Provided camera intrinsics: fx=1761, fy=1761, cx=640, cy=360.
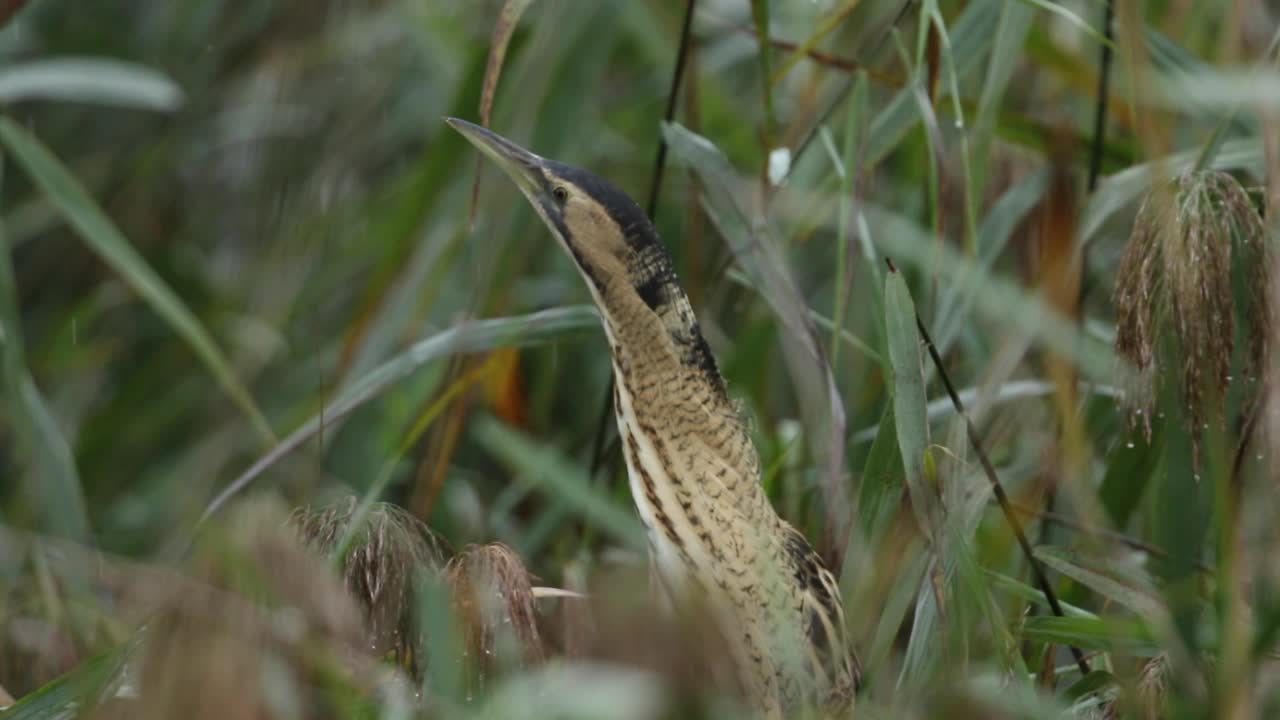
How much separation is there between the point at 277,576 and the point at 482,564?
0.63 ft

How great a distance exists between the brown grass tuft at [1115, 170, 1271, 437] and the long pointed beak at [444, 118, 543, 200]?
1.22ft

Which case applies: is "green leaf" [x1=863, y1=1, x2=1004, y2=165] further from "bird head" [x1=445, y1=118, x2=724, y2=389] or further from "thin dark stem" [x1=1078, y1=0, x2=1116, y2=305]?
"bird head" [x1=445, y1=118, x2=724, y2=389]

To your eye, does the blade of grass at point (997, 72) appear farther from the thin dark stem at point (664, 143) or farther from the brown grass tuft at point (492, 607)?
the brown grass tuft at point (492, 607)

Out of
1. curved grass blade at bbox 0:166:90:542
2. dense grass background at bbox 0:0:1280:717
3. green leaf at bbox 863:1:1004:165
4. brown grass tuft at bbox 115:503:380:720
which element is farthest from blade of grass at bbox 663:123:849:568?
curved grass blade at bbox 0:166:90:542

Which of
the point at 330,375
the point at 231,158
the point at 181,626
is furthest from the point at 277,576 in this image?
the point at 231,158

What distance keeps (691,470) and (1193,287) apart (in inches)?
12.2

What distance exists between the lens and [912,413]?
102cm

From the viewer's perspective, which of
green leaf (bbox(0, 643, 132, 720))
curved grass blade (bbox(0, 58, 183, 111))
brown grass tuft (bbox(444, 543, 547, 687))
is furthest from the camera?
curved grass blade (bbox(0, 58, 183, 111))

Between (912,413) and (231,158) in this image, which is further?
(231,158)

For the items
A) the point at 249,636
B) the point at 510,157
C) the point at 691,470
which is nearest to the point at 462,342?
the point at 510,157

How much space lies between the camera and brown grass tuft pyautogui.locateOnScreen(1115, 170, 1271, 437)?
0.95 metres

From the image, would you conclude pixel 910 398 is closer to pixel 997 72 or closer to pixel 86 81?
pixel 997 72

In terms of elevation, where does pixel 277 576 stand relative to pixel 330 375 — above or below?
above

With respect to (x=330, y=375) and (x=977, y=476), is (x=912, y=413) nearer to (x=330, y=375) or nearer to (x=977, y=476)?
(x=977, y=476)
